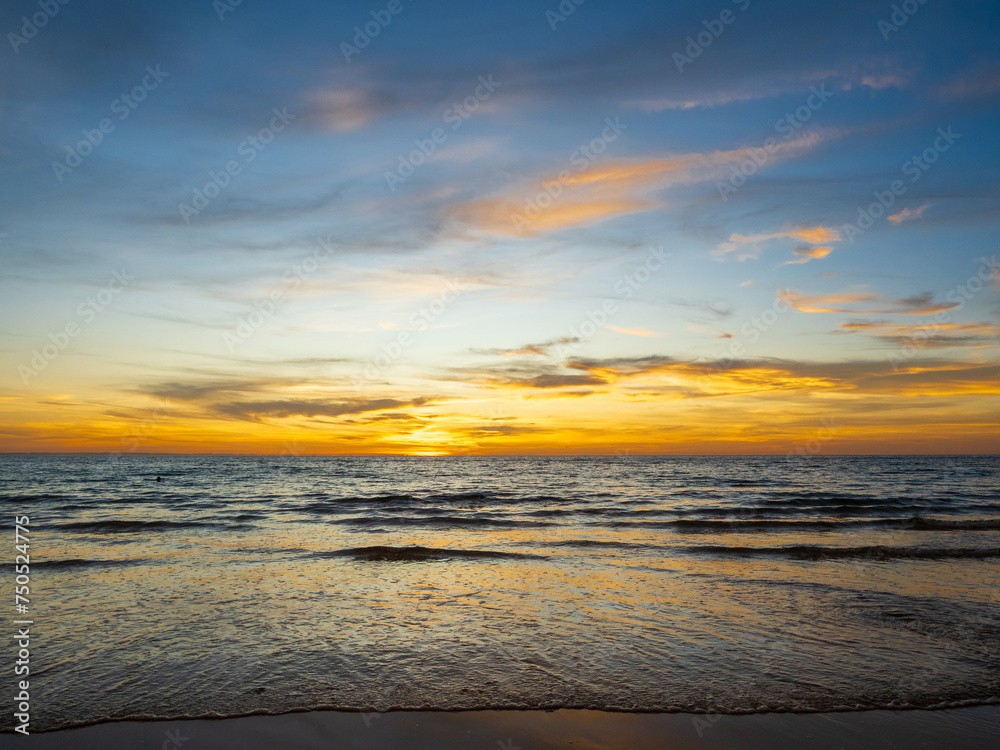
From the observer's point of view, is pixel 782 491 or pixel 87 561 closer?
pixel 87 561

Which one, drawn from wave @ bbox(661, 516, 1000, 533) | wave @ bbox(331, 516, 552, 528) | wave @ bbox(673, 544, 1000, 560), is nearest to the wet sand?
wave @ bbox(673, 544, 1000, 560)

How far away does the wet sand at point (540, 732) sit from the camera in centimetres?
604

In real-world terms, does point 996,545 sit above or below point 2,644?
below

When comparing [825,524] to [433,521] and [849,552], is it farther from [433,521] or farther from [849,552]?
[433,521]

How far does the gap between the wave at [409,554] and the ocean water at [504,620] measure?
0.11 metres

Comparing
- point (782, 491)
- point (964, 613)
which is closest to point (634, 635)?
point (964, 613)

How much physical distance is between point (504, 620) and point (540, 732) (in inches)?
171

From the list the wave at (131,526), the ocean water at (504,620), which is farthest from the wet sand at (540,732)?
the wave at (131,526)

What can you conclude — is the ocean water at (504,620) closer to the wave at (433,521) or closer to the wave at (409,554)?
the wave at (409,554)

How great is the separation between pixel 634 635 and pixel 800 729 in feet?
11.2

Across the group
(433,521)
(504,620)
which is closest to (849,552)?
(504,620)

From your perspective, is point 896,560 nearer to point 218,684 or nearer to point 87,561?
point 218,684

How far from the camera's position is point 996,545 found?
797 inches

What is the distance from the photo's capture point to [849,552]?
63.6 ft
